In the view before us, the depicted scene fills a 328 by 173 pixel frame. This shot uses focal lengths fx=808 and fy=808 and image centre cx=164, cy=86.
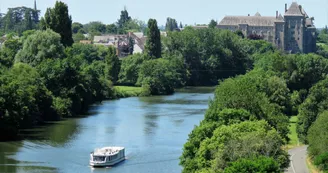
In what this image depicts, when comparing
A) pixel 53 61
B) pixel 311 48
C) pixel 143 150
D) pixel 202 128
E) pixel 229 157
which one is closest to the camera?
pixel 229 157

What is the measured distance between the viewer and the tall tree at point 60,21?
100m

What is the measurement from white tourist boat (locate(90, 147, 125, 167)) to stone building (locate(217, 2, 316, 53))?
127709 mm

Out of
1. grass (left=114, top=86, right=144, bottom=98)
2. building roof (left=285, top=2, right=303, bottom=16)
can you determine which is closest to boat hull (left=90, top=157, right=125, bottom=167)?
grass (left=114, top=86, right=144, bottom=98)

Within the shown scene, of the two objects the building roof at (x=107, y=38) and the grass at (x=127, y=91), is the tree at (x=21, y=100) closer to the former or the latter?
the grass at (x=127, y=91)

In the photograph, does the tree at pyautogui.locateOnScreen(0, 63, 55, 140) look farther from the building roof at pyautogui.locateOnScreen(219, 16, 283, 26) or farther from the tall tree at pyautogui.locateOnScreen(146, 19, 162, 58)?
the building roof at pyautogui.locateOnScreen(219, 16, 283, 26)

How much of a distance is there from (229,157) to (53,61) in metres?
45.5

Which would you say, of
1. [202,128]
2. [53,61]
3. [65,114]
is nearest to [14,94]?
[65,114]

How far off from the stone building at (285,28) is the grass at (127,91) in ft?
253

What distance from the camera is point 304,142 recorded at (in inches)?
2270

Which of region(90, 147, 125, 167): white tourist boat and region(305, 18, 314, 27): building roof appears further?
region(305, 18, 314, 27): building roof

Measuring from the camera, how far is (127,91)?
105m

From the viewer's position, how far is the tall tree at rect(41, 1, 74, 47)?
3942 inches

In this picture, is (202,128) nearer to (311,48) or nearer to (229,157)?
(229,157)

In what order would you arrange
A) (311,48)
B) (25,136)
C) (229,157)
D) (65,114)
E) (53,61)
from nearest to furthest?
(229,157)
(25,136)
(65,114)
(53,61)
(311,48)
